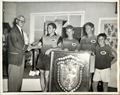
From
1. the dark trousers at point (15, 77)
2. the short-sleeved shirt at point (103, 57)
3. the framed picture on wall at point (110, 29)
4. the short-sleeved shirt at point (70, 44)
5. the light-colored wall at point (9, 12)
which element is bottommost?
the dark trousers at point (15, 77)

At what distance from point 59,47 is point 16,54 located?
1.13 feet

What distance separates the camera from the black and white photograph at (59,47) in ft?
5.79

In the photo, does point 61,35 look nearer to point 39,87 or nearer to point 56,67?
point 56,67

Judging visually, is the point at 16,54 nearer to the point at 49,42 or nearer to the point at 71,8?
the point at 49,42

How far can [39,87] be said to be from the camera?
1768 millimetres

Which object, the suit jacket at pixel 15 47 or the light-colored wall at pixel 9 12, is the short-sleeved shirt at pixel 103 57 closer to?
the suit jacket at pixel 15 47

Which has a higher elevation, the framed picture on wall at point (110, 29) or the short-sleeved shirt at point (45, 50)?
the framed picture on wall at point (110, 29)

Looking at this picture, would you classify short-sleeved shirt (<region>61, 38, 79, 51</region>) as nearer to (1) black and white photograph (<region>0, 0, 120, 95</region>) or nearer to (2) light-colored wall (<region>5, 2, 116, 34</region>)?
(1) black and white photograph (<region>0, 0, 120, 95</region>)

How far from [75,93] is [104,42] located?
47 centimetres

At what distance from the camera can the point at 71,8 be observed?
179 cm

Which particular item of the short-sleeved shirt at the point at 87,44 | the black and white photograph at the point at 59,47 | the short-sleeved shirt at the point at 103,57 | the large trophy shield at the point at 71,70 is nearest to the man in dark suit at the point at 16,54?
the black and white photograph at the point at 59,47

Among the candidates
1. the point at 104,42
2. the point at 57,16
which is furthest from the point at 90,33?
the point at 57,16

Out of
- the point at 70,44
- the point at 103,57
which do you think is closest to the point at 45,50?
the point at 70,44

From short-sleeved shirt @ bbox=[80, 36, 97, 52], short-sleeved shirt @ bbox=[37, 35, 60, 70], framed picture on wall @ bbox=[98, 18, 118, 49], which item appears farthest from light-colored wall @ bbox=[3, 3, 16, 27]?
framed picture on wall @ bbox=[98, 18, 118, 49]
